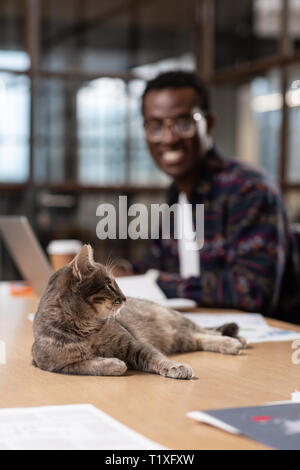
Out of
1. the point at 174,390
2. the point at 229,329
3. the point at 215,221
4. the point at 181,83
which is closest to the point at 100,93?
the point at 181,83

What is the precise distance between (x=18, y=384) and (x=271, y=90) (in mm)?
3688

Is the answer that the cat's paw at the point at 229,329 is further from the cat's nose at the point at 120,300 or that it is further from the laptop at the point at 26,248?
the laptop at the point at 26,248

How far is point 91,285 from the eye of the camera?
46.6 inches

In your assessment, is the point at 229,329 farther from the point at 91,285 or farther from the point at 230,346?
the point at 91,285

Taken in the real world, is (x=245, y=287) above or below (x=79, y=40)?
below

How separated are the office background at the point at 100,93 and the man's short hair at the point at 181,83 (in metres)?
2.05

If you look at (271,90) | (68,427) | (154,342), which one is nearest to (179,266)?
(154,342)

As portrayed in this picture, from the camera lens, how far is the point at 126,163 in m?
5.03

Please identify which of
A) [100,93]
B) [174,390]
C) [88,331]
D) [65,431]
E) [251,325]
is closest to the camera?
[65,431]

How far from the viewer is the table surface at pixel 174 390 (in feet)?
Answer: 2.89

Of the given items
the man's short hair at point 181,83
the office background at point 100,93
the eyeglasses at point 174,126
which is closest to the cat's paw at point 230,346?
the eyeglasses at point 174,126

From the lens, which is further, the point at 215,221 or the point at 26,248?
the point at 215,221

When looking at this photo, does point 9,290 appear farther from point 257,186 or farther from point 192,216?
point 257,186

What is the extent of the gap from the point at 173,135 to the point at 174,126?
0.12 ft
